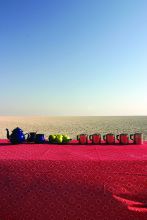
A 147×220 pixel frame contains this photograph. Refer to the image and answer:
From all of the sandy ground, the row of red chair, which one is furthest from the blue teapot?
the sandy ground

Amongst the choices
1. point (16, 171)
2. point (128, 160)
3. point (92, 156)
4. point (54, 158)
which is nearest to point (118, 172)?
point (128, 160)

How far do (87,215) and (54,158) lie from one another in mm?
537

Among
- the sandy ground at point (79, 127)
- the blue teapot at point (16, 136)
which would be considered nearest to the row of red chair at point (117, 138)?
the blue teapot at point (16, 136)

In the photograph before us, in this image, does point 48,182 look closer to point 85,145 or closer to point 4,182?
point 4,182

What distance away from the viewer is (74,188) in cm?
246

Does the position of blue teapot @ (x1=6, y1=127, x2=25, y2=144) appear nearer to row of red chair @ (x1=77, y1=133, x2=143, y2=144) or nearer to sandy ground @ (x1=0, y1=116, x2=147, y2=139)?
row of red chair @ (x1=77, y1=133, x2=143, y2=144)

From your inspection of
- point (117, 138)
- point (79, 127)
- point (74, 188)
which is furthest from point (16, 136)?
point (79, 127)

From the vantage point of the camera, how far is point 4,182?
8.47 ft

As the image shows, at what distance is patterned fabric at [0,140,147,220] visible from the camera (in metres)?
2.43

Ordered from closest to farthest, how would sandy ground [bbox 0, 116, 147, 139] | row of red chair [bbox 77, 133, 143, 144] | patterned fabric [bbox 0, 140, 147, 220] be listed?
patterned fabric [bbox 0, 140, 147, 220] → row of red chair [bbox 77, 133, 143, 144] → sandy ground [bbox 0, 116, 147, 139]

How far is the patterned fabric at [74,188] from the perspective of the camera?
2.43 metres

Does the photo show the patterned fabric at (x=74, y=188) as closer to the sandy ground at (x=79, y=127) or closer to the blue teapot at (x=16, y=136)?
the blue teapot at (x=16, y=136)

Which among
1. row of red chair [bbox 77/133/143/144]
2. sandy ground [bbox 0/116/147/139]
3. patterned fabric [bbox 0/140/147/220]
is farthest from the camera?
sandy ground [bbox 0/116/147/139]

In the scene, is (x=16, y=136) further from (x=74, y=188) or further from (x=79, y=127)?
(x=79, y=127)
